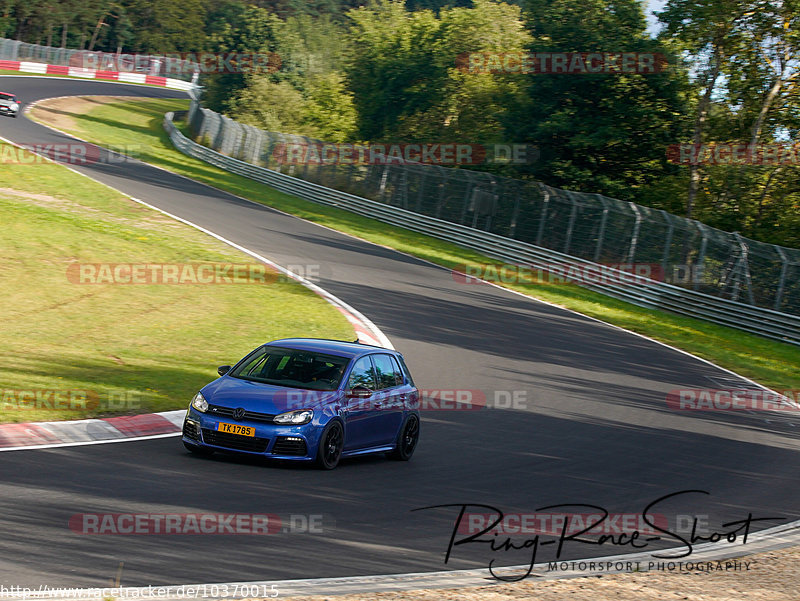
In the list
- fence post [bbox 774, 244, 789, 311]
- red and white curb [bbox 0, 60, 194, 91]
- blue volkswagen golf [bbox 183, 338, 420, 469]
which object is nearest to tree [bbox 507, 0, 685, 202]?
fence post [bbox 774, 244, 789, 311]

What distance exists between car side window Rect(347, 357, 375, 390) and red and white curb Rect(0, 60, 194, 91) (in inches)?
2909

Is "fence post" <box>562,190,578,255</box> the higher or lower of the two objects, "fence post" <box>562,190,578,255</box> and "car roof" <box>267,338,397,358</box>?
the higher

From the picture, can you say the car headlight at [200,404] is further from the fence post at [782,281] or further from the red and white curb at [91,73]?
the red and white curb at [91,73]

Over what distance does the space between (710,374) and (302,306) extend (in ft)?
31.4

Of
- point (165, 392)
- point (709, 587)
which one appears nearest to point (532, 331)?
point (165, 392)

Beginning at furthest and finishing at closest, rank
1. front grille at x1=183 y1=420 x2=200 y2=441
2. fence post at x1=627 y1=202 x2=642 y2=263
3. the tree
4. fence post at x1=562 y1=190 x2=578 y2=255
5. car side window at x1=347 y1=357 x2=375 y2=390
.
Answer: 1. the tree
2. fence post at x1=562 y1=190 x2=578 y2=255
3. fence post at x1=627 y1=202 x2=642 y2=263
4. car side window at x1=347 y1=357 x2=375 y2=390
5. front grille at x1=183 y1=420 x2=200 y2=441

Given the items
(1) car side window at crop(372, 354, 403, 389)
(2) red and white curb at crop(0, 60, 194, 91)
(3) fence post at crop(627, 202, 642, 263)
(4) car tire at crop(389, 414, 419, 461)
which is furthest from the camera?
(2) red and white curb at crop(0, 60, 194, 91)

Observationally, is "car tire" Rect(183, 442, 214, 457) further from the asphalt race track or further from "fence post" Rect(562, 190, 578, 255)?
"fence post" Rect(562, 190, 578, 255)

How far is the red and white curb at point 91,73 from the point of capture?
78.0m

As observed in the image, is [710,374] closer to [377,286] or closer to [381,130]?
[377,286]

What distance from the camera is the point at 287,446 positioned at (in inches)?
406

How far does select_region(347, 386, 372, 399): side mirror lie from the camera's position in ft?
37.0

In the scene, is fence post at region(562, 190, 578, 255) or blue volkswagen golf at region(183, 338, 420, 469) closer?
blue volkswagen golf at region(183, 338, 420, 469)

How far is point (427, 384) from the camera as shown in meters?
17.0
